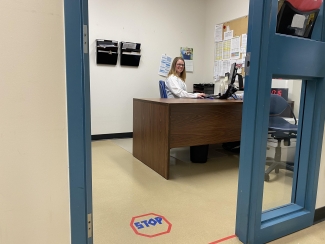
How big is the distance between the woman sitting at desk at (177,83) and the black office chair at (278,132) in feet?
3.05

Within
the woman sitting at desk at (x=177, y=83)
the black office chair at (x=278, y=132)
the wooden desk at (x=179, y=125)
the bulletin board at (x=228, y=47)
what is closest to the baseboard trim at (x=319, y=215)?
the black office chair at (x=278, y=132)

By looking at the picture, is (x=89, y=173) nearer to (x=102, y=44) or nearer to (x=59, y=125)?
(x=59, y=125)

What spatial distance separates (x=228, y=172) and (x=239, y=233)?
50.3 inches

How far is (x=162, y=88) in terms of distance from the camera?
141 inches

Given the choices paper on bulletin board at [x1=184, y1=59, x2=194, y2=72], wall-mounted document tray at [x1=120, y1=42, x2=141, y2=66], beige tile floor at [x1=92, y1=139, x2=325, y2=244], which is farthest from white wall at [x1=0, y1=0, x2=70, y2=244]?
paper on bulletin board at [x1=184, y1=59, x2=194, y2=72]

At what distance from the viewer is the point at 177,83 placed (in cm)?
352

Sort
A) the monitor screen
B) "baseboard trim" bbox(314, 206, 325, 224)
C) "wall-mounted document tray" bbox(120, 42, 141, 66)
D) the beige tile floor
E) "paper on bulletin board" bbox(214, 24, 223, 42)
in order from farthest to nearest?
"paper on bulletin board" bbox(214, 24, 223, 42), "wall-mounted document tray" bbox(120, 42, 141, 66), the monitor screen, "baseboard trim" bbox(314, 206, 325, 224), the beige tile floor

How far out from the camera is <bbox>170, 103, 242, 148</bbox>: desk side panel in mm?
2473

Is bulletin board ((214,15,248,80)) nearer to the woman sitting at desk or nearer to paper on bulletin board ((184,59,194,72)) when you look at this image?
paper on bulletin board ((184,59,194,72))

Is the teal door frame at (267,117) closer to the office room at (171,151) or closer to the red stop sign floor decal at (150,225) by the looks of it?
the office room at (171,151)

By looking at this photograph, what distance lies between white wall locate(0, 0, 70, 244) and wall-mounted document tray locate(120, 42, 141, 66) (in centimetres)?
330

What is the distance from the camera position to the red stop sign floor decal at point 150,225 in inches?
61.7

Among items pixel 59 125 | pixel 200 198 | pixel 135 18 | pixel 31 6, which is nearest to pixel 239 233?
pixel 200 198

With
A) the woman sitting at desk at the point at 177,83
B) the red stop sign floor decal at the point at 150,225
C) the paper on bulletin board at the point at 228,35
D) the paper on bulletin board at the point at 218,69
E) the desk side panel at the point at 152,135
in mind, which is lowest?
the red stop sign floor decal at the point at 150,225
